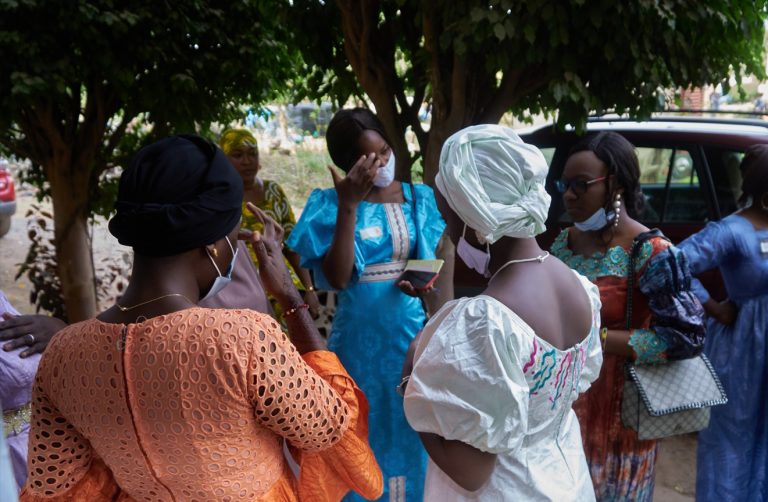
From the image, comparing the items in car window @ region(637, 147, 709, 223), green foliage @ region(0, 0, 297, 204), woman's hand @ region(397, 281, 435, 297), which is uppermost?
Answer: green foliage @ region(0, 0, 297, 204)

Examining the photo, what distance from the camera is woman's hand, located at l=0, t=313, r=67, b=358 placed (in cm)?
218

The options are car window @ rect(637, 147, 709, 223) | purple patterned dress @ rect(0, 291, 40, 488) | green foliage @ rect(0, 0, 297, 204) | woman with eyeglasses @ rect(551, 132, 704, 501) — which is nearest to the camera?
purple patterned dress @ rect(0, 291, 40, 488)

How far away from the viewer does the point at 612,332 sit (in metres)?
2.60

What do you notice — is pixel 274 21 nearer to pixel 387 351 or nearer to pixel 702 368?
pixel 387 351

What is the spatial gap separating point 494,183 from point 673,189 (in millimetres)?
3831

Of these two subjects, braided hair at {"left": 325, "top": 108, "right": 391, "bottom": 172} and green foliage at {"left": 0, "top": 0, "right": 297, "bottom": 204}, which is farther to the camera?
green foliage at {"left": 0, "top": 0, "right": 297, "bottom": 204}

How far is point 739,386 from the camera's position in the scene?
10.9 ft

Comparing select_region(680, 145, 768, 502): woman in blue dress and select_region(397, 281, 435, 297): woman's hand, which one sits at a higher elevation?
select_region(397, 281, 435, 297): woman's hand

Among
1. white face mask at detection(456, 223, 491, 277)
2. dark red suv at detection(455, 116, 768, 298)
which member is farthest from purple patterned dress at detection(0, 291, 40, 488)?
dark red suv at detection(455, 116, 768, 298)

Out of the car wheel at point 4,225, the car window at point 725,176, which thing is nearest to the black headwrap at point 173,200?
the car window at point 725,176

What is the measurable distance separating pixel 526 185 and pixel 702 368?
4.61ft

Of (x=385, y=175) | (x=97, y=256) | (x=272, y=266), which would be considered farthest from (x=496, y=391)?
(x=97, y=256)

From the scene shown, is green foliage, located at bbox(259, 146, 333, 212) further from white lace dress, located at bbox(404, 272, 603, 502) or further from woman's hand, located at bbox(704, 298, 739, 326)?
white lace dress, located at bbox(404, 272, 603, 502)

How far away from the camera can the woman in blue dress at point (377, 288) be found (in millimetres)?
3062
